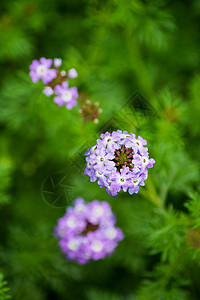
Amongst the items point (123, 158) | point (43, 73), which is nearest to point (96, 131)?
point (43, 73)

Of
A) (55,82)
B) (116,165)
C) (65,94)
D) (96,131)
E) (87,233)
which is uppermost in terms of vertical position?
(55,82)

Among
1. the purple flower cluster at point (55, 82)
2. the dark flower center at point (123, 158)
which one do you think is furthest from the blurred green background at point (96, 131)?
the dark flower center at point (123, 158)

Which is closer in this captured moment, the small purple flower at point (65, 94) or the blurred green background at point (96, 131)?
the small purple flower at point (65, 94)

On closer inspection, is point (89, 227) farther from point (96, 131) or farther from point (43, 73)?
point (43, 73)

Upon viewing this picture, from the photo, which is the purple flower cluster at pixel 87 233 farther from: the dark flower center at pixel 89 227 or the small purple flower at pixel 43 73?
the small purple flower at pixel 43 73

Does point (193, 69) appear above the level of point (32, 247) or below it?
above

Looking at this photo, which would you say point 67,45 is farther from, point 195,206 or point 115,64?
point 195,206

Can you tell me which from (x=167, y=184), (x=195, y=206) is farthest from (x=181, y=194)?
(x=195, y=206)
